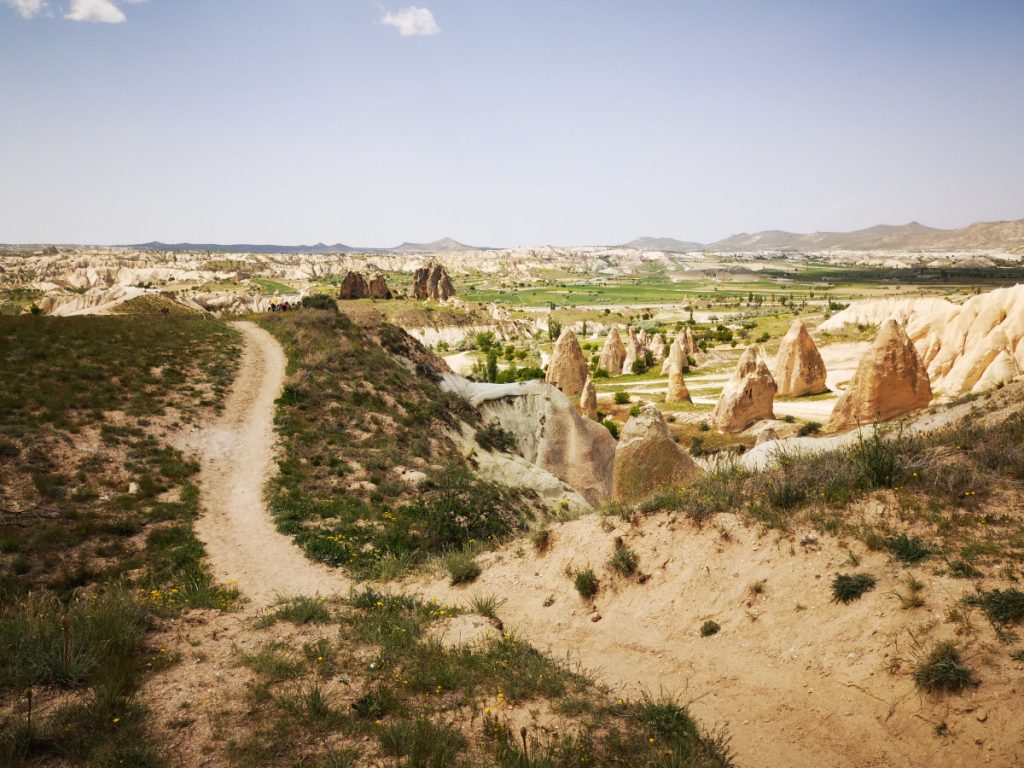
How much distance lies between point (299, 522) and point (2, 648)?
7.90 m

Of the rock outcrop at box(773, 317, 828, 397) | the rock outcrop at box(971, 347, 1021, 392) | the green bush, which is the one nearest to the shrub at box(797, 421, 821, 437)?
the rock outcrop at box(971, 347, 1021, 392)

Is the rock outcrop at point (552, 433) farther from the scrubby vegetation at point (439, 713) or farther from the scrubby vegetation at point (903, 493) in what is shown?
the scrubby vegetation at point (439, 713)

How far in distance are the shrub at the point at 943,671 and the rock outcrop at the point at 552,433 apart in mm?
18996

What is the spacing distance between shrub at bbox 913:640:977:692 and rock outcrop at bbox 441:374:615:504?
748 inches

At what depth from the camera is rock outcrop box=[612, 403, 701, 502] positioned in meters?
18.8

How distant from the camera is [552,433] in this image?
26516 millimetres

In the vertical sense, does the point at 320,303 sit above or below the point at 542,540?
above

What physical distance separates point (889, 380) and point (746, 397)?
8.92m

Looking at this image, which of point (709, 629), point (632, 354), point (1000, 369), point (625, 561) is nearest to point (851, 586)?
point (709, 629)

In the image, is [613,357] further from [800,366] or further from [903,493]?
[903,493]

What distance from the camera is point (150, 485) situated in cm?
1430

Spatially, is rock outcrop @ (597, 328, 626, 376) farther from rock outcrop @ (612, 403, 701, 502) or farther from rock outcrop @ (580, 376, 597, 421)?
rock outcrop @ (612, 403, 701, 502)

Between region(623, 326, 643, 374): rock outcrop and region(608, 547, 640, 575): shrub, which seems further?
region(623, 326, 643, 374): rock outcrop

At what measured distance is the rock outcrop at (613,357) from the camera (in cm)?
7169
